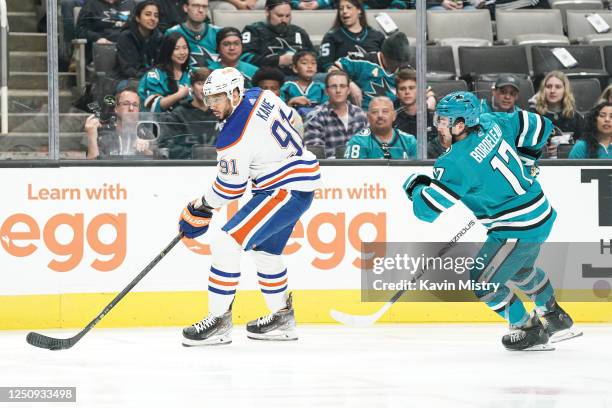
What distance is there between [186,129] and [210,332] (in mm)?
1256

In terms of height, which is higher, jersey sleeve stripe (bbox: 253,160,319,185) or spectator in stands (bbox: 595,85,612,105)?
spectator in stands (bbox: 595,85,612,105)

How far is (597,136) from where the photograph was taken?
263 inches

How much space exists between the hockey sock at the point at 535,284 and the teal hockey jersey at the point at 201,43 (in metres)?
2.21

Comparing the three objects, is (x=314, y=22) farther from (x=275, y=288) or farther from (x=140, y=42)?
(x=275, y=288)

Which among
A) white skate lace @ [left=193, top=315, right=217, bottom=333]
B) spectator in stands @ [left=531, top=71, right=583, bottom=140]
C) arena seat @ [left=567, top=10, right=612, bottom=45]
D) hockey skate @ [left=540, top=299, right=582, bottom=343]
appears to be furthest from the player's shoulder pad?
arena seat @ [left=567, top=10, right=612, bottom=45]

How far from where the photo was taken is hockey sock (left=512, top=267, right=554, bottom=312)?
5543mm

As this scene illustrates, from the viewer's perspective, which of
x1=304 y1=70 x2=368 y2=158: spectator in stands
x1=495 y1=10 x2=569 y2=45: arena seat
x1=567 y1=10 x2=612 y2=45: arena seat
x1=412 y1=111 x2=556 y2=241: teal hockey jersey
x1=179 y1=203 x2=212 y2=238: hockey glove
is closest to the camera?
x1=412 y1=111 x2=556 y2=241: teal hockey jersey

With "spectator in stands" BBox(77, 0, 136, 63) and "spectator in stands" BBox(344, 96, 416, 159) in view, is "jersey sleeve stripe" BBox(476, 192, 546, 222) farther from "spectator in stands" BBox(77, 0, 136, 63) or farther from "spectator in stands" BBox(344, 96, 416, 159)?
"spectator in stands" BBox(77, 0, 136, 63)

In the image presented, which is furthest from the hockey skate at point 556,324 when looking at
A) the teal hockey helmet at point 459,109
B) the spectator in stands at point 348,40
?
the spectator in stands at point 348,40

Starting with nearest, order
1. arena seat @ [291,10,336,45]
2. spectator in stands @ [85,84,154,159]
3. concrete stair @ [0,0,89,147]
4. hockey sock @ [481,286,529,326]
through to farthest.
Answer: hockey sock @ [481,286,529,326] → concrete stair @ [0,0,89,147] → spectator in stands @ [85,84,154,159] → arena seat @ [291,10,336,45]

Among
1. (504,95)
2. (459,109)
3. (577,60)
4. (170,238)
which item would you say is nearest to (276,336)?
(170,238)

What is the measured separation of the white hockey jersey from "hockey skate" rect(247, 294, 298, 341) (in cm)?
64

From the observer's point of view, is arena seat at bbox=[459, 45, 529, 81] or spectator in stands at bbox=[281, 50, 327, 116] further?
arena seat at bbox=[459, 45, 529, 81]

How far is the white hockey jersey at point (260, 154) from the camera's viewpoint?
5.51 m
